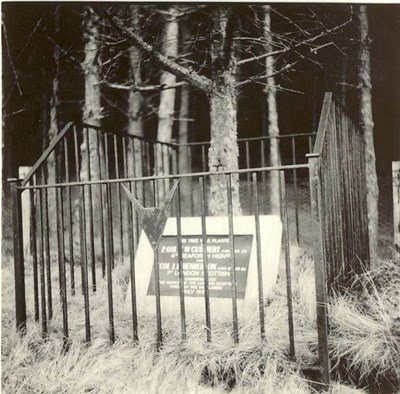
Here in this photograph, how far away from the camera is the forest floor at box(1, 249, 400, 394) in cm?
248

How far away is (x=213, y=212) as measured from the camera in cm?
432

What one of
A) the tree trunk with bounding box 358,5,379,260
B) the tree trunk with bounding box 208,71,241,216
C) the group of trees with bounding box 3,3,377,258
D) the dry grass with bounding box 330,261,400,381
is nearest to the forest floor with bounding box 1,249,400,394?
the dry grass with bounding box 330,261,400,381

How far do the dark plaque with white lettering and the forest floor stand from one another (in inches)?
12.9

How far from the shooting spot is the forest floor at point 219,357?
8.13ft

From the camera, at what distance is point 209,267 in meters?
3.46

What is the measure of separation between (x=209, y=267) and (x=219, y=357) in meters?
0.96

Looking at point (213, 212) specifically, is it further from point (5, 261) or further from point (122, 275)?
point (5, 261)

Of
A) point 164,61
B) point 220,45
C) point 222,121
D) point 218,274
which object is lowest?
point 218,274

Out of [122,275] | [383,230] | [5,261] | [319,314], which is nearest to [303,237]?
[383,230]

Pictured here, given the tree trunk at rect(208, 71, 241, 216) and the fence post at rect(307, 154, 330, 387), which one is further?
the tree trunk at rect(208, 71, 241, 216)

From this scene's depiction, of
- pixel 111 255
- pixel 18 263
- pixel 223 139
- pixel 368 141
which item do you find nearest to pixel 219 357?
pixel 111 255

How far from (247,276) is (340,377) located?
106cm

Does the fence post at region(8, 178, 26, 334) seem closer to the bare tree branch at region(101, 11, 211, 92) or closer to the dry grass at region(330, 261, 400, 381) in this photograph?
the bare tree branch at region(101, 11, 211, 92)

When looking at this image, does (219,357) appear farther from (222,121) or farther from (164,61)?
(164,61)
